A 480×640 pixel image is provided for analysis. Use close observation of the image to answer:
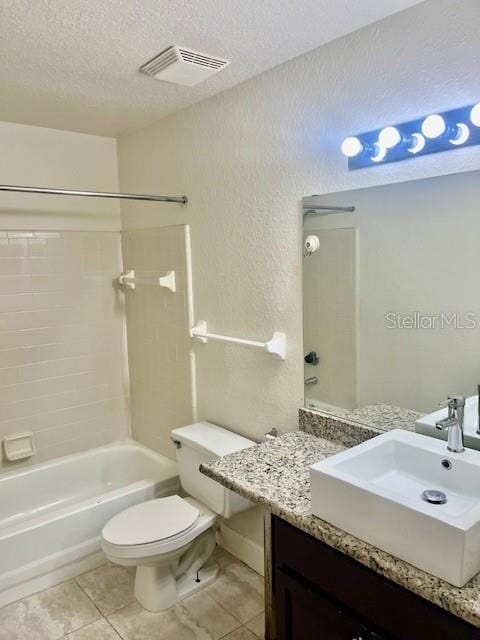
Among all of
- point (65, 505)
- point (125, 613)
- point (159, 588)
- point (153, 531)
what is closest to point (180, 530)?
point (153, 531)

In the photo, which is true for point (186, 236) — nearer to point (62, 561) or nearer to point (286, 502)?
point (286, 502)

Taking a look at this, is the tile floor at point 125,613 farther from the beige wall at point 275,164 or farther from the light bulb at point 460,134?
the light bulb at point 460,134

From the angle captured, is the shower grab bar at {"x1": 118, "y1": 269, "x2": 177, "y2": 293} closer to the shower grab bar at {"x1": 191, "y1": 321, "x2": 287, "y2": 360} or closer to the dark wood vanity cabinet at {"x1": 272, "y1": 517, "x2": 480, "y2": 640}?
the shower grab bar at {"x1": 191, "y1": 321, "x2": 287, "y2": 360}

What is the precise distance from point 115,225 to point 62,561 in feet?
6.54

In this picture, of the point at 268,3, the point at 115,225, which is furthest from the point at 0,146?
the point at 268,3

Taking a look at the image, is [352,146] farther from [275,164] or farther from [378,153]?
[275,164]

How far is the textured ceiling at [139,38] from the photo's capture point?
1523 millimetres

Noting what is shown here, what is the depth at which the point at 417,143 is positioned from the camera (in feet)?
5.13

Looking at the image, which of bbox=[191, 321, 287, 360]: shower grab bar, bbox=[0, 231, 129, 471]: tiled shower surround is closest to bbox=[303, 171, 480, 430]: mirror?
bbox=[191, 321, 287, 360]: shower grab bar

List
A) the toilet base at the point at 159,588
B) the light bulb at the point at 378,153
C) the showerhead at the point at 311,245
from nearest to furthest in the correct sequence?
1. the light bulb at the point at 378,153
2. the showerhead at the point at 311,245
3. the toilet base at the point at 159,588

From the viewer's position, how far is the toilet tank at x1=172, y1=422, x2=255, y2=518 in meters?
2.23

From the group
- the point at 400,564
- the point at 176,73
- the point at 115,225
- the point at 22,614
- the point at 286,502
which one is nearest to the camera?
the point at 400,564

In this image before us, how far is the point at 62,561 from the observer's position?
7.87ft

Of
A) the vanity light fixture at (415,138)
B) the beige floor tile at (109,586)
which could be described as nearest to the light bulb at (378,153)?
the vanity light fixture at (415,138)
